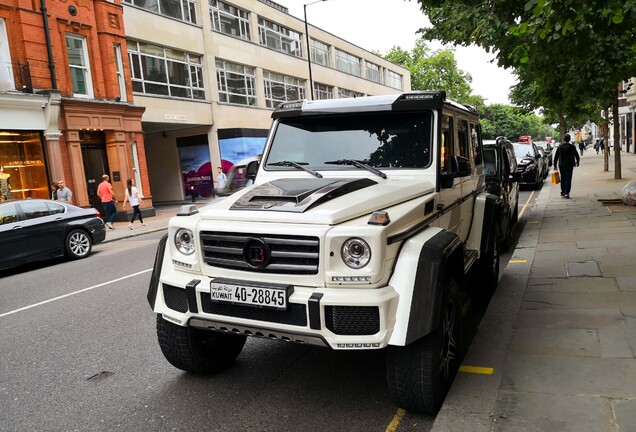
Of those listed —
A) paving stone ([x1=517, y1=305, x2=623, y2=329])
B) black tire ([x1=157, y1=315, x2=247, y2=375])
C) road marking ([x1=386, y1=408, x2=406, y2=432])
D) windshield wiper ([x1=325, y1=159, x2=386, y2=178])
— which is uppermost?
windshield wiper ([x1=325, y1=159, x2=386, y2=178])

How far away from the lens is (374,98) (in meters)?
4.11

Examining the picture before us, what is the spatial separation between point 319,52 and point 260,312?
40010 mm

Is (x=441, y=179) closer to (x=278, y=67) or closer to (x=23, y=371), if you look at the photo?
(x=23, y=371)

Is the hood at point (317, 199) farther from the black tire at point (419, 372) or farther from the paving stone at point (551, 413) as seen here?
the paving stone at point (551, 413)

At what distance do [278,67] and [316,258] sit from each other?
107ft

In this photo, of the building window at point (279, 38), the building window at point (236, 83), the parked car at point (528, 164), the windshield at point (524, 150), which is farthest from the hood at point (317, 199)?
the building window at point (279, 38)

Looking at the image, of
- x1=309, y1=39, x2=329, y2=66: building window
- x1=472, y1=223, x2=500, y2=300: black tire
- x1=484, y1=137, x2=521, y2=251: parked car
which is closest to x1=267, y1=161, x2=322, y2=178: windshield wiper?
x1=472, y1=223, x2=500, y2=300: black tire

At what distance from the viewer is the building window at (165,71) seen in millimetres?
22703

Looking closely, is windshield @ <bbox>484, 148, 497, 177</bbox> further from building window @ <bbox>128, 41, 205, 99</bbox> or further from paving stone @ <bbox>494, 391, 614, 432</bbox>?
building window @ <bbox>128, 41, 205, 99</bbox>

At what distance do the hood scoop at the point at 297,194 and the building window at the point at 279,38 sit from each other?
102 feet

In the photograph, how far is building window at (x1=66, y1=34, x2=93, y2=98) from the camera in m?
18.5

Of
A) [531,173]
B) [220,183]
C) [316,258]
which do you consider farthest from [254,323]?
[220,183]

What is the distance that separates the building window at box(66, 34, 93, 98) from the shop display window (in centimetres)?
255

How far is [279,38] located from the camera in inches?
1363
